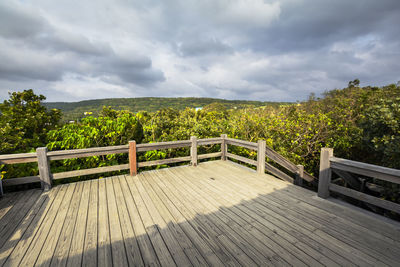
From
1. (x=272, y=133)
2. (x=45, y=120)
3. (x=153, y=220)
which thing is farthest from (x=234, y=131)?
(x=45, y=120)

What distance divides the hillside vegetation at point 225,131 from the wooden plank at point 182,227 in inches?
91.0

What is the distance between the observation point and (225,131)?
773 centimetres

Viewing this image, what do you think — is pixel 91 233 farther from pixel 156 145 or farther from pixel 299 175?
pixel 299 175

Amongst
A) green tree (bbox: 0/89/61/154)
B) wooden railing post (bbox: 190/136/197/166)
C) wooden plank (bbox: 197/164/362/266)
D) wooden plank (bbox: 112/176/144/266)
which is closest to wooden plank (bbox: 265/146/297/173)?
wooden plank (bbox: 197/164/362/266)

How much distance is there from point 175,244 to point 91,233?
1256 millimetres

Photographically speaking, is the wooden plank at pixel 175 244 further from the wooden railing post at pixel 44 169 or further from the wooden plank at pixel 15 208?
the wooden railing post at pixel 44 169

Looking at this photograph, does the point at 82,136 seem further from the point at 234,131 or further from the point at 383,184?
the point at 383,184

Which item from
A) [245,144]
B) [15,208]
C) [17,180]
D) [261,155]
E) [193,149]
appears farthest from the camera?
[193,149]

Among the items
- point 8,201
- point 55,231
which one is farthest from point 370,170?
point 8,201

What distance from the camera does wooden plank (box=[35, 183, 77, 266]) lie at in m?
2.12

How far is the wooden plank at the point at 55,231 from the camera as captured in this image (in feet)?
6.97

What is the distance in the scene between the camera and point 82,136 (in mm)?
5133

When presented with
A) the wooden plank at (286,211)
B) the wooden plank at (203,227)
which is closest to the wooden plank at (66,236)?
the wooden plank at (203,227)

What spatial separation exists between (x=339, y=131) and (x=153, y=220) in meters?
7.04
